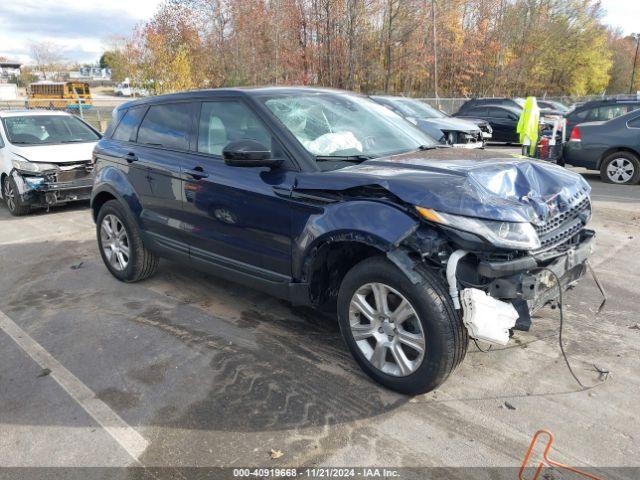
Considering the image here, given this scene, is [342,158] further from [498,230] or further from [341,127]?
[498,230]

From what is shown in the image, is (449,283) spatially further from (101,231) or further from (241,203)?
(101,231)

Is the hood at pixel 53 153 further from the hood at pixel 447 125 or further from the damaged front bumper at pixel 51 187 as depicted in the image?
the hood at pixel 447 125

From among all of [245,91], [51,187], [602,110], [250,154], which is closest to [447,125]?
[602,110]

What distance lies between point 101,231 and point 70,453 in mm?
3222

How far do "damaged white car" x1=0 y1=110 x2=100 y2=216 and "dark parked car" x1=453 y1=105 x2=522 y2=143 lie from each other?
1385cm

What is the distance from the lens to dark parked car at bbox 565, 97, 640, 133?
482 inches

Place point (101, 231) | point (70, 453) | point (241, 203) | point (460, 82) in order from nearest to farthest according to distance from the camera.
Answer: point (70, 453)
point (241, 203)
point (101, 231)
point (460, 82)

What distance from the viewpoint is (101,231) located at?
549cm

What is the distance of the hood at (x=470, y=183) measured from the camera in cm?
276

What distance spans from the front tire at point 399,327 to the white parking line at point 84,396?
55.0 inches

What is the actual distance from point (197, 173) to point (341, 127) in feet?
4.01

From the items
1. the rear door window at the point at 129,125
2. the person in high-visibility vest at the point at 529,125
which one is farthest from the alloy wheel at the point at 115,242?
the person in high-visibility vest at the point at 529,125

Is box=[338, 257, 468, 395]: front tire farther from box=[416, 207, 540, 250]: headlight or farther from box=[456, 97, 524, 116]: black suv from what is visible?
box=[456, 97, 524, 116]: black suv

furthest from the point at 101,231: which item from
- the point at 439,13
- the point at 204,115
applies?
the point at 439,13
